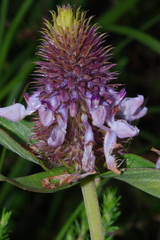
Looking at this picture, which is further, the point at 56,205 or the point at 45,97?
the point at 56,205

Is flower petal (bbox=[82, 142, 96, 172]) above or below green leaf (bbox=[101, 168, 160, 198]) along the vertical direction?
above

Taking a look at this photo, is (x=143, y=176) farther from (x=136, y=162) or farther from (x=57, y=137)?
(x=57, y=137)

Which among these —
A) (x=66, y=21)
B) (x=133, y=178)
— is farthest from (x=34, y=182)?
(x=66, y=21)

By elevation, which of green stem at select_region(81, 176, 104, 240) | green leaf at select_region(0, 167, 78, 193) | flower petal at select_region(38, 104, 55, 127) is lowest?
green stem at select_region(81, 176, 104, 240)

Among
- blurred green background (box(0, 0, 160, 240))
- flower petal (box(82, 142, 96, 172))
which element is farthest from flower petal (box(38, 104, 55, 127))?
blurred green background (box(0, 0, 160, 240))

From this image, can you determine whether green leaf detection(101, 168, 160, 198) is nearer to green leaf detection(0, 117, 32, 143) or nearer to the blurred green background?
green leaf detection(0, 117, 32, 143)

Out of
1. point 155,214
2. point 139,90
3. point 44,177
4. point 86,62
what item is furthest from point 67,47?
point 139,90

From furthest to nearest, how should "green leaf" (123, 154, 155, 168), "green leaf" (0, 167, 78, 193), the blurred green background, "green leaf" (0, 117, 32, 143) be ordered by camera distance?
1. the blurred green background
2. "green leaf" (0, 117, 32, 143)
3. "green leaf" (123, 154, 155, 168)
4. "green leaf" (0, 167, 78, 193)

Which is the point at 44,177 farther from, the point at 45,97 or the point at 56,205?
the point at 56,205

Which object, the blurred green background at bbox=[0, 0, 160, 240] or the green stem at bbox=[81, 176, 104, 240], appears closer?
the green stem at bbox=[81, 176, 104, 240]
